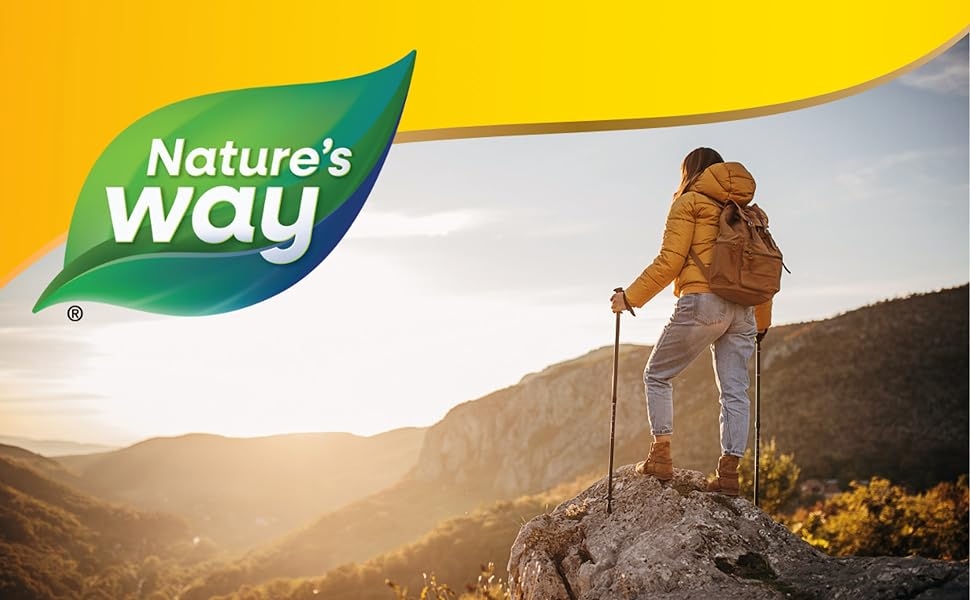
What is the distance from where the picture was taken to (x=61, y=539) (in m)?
31.5

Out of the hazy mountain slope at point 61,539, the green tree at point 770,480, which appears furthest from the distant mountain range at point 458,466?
the green tree at point 770,480

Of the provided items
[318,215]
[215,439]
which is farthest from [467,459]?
[318,215]

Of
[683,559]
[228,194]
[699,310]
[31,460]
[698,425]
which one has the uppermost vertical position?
[228,194]

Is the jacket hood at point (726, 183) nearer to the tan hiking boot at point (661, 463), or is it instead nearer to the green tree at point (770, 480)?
the tan hiking boot at point (661, 463)

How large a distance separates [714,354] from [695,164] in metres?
1.34

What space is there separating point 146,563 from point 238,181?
1467 inches

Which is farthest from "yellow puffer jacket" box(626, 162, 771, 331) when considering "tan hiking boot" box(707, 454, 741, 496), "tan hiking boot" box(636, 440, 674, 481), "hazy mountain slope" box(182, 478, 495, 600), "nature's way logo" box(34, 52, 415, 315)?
"hazy mountain slope" box(182, 478, 495, 600)

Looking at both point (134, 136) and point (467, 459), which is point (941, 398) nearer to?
→ point (134, 136)

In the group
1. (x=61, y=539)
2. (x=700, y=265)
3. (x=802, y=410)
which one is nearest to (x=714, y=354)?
(x=700, y=265)

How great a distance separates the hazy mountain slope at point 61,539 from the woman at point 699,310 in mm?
23739

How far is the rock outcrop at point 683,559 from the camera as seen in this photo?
13.3 feet

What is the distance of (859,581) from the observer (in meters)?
4.06

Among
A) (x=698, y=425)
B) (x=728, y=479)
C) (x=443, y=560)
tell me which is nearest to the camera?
(x=728, y=479)

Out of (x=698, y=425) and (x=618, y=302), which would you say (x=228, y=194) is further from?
(x=698, y=425)
